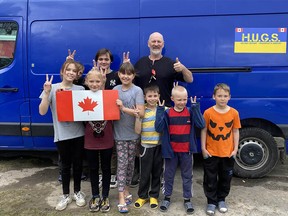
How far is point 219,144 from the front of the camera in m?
3.12

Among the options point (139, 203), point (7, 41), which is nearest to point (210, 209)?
point (139, 203)

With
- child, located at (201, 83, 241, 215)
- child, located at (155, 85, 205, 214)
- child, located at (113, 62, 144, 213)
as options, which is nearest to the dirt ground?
child, located at (201, 83, 241, 215)

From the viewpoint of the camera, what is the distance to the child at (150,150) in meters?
3.12

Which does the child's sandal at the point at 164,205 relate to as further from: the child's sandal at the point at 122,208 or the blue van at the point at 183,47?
the blue van at the point at 183,47

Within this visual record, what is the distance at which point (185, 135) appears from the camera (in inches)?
122

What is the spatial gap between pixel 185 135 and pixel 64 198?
1.47m

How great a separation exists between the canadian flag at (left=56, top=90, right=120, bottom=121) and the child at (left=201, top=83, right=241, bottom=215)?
37.4 inches

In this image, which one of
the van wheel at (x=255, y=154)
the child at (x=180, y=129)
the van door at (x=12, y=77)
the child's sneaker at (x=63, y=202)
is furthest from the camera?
the van door at (x=12, y=77)

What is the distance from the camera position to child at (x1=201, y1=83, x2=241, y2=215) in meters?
3.10

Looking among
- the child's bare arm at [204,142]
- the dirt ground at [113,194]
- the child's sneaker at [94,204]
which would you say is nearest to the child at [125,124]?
the child's sneaker at [94,204]

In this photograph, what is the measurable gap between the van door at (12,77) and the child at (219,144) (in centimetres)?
246

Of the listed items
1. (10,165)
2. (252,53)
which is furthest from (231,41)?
(10,165)

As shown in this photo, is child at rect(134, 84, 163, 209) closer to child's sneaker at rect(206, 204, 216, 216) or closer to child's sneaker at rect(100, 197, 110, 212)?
child's sneaker at rect(100, 197, 110, 212)

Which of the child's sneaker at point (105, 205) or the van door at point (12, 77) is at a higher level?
the van door at point (12, 77)
